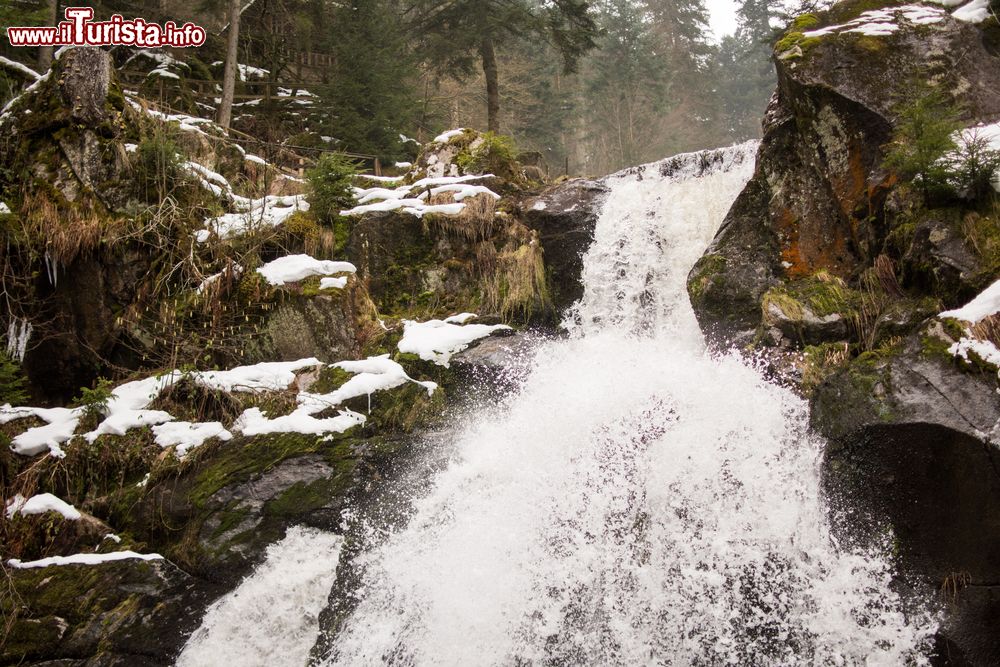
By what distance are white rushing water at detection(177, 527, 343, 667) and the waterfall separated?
0.88 ft

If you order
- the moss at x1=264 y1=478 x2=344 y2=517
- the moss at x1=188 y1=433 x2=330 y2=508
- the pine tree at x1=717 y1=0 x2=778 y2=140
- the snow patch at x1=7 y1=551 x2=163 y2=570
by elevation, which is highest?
the pine tree at x1=717 y1=0 x2=778 y2=140

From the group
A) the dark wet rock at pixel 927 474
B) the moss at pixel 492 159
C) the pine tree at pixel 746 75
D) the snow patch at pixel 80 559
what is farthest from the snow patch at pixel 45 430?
the pine tree at pixel 746 75

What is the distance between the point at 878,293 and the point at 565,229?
4.26 metres

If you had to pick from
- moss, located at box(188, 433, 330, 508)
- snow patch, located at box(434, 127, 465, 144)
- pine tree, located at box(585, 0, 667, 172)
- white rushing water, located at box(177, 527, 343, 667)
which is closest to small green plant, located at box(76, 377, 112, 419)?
moss, located at box(188, 433, 330, 508)

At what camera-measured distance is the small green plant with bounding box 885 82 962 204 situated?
510 centimetres

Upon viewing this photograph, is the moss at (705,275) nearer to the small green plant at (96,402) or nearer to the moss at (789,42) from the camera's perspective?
the moss at (789,42)

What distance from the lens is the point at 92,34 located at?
7.69m

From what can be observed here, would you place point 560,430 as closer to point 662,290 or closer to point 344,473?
point 344,473

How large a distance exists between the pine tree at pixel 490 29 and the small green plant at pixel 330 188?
22.3 ft

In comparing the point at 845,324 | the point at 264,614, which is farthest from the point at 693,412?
the point at 264,614

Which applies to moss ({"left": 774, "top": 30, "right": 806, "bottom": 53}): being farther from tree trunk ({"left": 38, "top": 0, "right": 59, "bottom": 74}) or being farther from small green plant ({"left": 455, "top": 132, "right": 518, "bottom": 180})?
tree trunk ({"left": 38, "top": 0, "right": 59, "bottom": 74})

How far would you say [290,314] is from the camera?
7.05 meters

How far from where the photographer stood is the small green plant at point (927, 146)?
5098 mm

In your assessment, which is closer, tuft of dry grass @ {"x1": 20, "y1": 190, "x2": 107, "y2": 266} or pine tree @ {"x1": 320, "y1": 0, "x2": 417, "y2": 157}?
tuft of dry grass @ {"x1": 20, "y1": 190, "x2": 107, "y2": 266}
